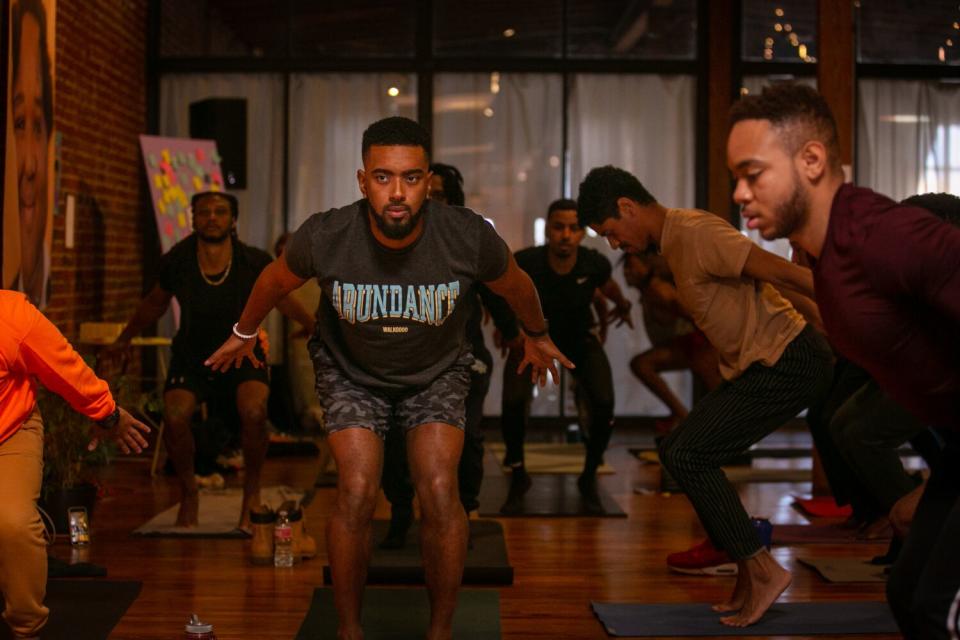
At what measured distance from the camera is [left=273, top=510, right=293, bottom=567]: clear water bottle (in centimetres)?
561

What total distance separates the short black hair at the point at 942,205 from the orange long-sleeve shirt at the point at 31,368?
264 cm

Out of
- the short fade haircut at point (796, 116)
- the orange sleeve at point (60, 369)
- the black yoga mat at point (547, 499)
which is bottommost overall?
the black yoga mat at point (547, 499)

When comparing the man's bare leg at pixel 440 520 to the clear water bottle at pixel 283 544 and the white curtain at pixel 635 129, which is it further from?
the white curtain at pixel 635 129

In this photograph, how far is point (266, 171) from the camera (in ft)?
34.1

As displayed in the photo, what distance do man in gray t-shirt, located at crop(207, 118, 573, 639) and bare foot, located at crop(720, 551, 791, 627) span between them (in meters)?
1.10

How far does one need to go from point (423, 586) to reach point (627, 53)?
237 inches

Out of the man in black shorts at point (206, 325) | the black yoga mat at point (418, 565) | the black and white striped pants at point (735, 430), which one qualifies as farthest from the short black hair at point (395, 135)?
the man in black shorts at point (206, 325)

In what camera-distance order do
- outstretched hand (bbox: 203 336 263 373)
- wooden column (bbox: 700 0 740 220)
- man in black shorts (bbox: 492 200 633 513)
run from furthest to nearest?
1. wooden column (bbox: 700 0 740 220)
2. man in black shorts (bbox: 492 200 633 513)
3. outstretched hand (bbox: 203 336 263 373)

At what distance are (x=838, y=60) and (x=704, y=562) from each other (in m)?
3.07

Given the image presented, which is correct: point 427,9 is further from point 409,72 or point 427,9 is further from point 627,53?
point 627,53

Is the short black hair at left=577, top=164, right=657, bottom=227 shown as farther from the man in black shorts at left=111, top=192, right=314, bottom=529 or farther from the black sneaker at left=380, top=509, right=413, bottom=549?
the man in black shorts at left=111, top=192, right=314, bottom=529

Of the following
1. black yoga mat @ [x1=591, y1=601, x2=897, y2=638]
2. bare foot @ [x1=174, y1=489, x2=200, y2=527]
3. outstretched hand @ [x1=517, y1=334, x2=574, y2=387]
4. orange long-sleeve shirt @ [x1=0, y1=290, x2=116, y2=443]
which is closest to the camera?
orange long-sleeve shirt @ [x1=0, y1=290, x2=116, y2=443]

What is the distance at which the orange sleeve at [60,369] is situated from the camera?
3.98m

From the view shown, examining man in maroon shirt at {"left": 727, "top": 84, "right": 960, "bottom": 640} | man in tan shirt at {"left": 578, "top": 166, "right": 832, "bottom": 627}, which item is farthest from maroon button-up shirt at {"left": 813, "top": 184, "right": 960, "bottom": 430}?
man in tan shirt at {"left": 578, "top": 166, "right": 832, "bottom": 627}
